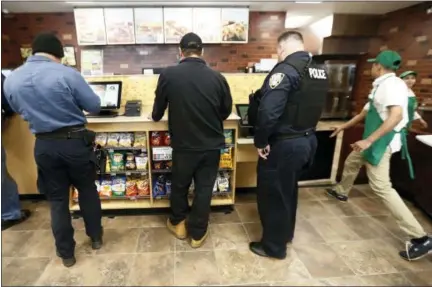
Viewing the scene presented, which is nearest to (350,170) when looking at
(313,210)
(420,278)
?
(313,210)

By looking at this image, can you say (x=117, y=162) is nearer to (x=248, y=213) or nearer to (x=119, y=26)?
(x=248, y=213)

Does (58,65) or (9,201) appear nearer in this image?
(58,65)

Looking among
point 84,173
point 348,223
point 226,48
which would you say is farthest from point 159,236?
point 226,48

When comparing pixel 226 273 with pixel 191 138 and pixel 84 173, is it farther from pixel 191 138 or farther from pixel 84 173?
pixel 84 173

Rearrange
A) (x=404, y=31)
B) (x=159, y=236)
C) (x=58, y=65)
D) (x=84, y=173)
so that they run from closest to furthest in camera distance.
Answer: (x=58, y=65)
(x=84, y=173)
(x=159, y=236)
(x=404, y=31)

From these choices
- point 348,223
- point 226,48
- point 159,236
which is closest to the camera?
point 159,236

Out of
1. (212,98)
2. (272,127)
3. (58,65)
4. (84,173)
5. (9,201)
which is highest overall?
(58,65)

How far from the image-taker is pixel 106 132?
2.17 m

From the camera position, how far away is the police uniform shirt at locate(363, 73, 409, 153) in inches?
70.3

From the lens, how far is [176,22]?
388cm

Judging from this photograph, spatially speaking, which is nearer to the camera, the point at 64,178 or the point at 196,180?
the point at 64,178

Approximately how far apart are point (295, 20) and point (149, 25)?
9.15 ft

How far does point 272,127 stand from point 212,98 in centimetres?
46

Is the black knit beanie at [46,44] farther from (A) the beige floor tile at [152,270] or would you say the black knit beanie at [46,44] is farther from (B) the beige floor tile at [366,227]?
(B) the beige floor tile at [366,227]
